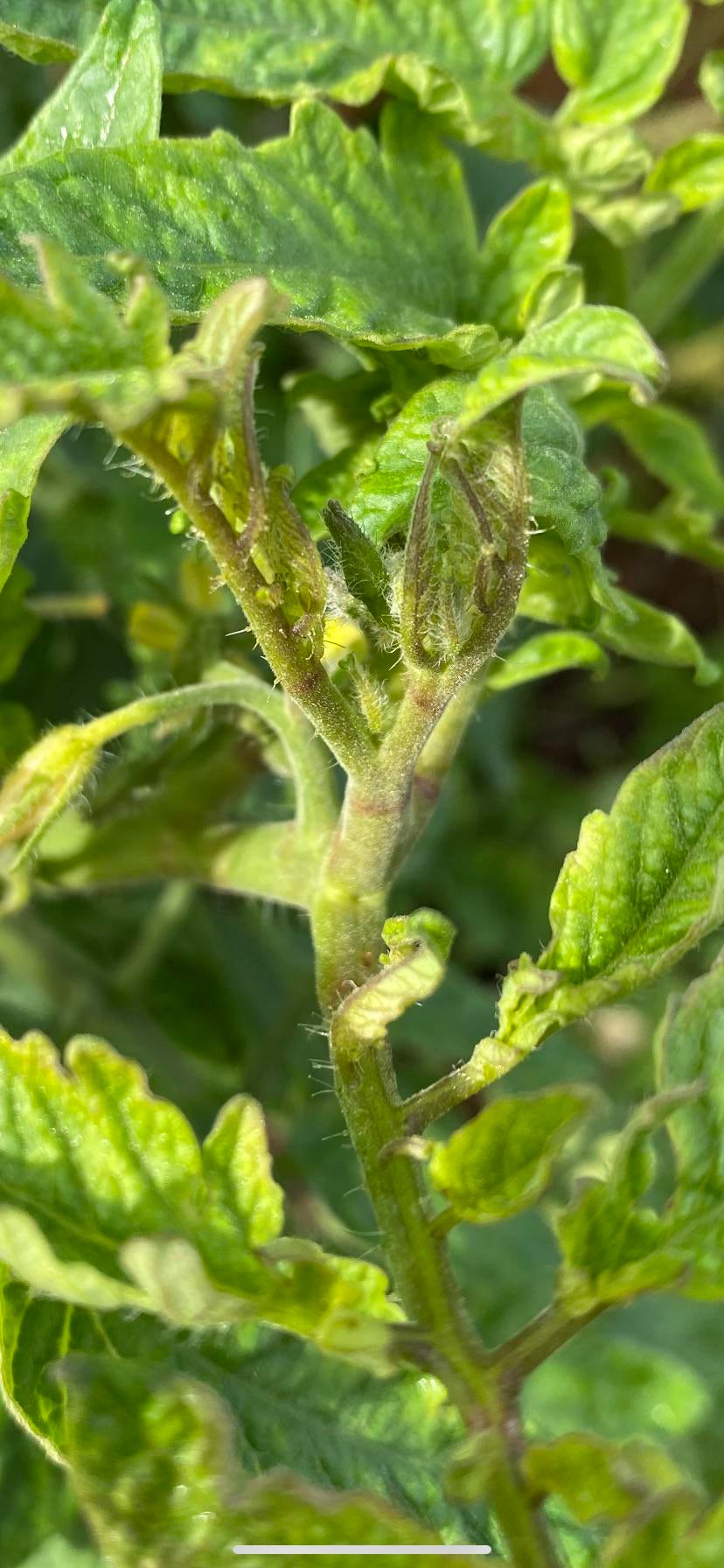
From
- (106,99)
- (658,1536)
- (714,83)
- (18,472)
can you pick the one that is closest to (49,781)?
(18,472)

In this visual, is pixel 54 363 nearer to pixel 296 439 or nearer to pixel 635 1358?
pixel 296 439

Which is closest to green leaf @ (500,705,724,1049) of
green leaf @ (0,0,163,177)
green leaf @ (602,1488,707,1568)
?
green leaf @ (602,1488,707,1568)

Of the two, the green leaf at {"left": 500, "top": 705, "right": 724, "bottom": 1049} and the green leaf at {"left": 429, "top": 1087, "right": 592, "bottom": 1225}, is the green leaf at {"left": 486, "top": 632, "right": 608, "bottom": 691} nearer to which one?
the green leaf at {"left": 500, "top": 705, "right": 724, "bottom": 1049}

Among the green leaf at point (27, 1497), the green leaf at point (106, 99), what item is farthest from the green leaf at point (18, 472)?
the green leaf at point (27, 1497)

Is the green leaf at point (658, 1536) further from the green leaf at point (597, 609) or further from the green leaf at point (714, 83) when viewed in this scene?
the green leaf at point (714, 83)

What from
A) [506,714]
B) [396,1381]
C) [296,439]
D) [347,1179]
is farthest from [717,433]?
[396,1381]
